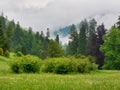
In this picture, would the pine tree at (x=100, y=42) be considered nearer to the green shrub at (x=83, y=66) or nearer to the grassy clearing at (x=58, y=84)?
the green shrub at (x=83, y=66)

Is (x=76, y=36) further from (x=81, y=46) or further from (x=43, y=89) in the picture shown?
(x=43, y=89)

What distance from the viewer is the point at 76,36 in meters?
142

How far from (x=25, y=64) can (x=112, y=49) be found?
137ft

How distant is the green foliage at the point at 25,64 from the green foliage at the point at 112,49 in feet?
126

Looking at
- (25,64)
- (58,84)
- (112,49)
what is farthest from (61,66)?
(112,49)

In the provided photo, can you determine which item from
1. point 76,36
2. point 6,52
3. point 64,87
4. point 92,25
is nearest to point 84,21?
point 92,25

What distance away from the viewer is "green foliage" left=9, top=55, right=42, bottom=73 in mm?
45875

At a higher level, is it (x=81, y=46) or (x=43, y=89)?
(x=81, y=46)

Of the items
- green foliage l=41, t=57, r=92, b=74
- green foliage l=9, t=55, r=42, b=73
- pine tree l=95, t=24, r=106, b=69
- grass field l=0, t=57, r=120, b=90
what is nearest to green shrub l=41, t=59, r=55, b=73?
green foliage l=41, t=57, r=92, b=74

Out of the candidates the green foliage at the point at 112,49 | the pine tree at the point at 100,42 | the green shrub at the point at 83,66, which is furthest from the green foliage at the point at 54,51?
the green shrub at the point at 83,66

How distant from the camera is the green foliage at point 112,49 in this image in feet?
272

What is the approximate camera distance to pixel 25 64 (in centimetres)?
4628

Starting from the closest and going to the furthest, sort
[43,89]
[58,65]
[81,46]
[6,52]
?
1. [43,89]
2. [58,65]
3. [6,52]
4. [81,46]

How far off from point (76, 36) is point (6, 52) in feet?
168
